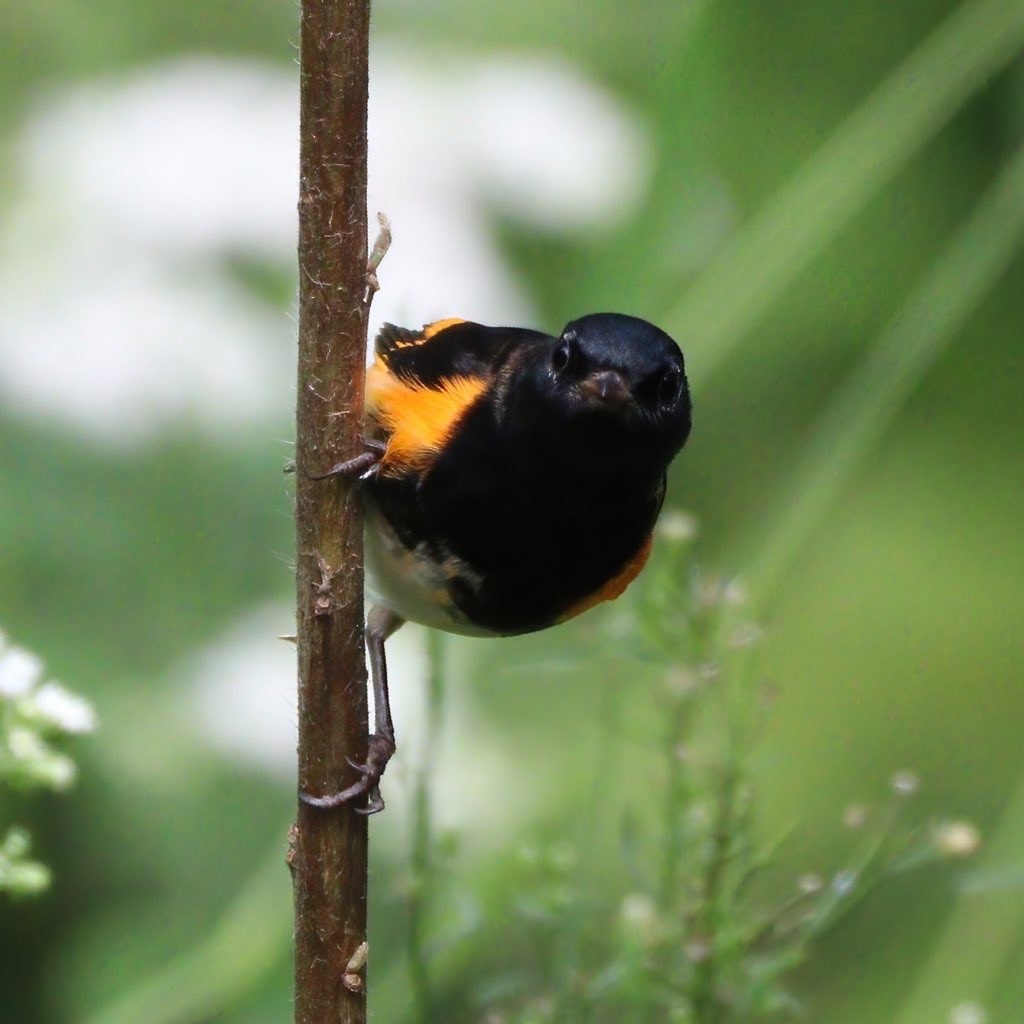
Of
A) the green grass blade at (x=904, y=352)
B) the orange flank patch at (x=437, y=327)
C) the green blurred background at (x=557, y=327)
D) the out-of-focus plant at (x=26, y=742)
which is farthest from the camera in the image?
the green grass blade at (x=904, y=352)

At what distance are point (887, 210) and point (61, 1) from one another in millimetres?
1787

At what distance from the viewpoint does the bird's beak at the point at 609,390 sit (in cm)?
177

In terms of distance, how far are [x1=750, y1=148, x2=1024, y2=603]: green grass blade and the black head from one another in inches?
46.7

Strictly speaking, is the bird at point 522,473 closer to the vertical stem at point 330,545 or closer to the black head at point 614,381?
the black head at point 614,381

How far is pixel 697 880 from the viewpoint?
1835 millimetres

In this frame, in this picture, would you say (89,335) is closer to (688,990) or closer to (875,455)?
(875,455)

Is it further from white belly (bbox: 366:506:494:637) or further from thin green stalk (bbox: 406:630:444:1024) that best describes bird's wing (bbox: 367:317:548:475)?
thin green stalk (bbox: 406:630:444:1024)

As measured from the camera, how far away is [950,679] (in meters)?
3.26

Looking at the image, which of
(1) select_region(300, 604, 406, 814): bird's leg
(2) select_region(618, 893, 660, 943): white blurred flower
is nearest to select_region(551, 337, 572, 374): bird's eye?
(1) select_region(300, 604, 406, 814): bird's leg

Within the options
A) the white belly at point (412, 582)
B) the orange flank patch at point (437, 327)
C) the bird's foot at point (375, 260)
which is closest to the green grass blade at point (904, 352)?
the orange flank patch at point (437, 327)

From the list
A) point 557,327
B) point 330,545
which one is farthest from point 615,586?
point 557,327

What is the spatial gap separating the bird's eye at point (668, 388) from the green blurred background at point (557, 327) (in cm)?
100

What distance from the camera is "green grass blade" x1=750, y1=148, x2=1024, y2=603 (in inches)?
119

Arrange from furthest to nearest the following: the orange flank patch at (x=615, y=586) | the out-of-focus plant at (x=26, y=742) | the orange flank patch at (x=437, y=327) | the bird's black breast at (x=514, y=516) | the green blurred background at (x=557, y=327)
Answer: the green blurred background at (x=557, y=327) → the orange flank patch at (x=437, y=327) → the orange flank patch at (x=615, y=586) → the bird's black breast at (x=514, y=516) → the out-of-focus plant at (x=26, y=742)
